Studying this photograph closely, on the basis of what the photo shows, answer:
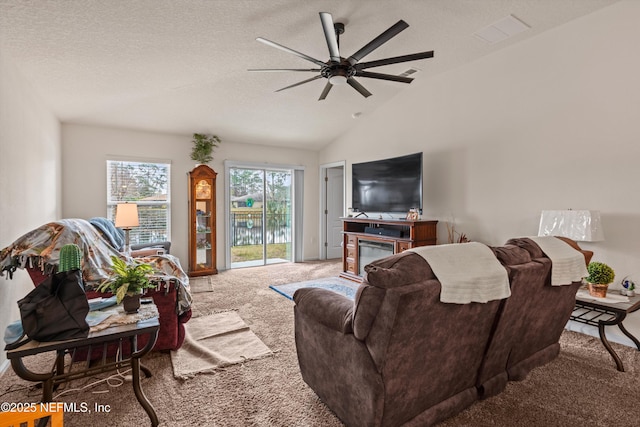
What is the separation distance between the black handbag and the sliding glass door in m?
4.38

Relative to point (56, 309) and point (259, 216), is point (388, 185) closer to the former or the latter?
point (259, 216)

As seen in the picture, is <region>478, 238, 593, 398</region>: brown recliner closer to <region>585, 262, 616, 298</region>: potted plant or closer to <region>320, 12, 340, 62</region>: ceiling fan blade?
<region>585, 262, 616, 298</region>: potted plant

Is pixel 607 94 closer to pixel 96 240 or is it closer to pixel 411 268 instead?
pixel 411 268

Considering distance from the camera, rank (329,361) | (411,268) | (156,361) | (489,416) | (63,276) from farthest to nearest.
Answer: (156,361) < (489,416) < (329,361) < (63,276) < (411,268)

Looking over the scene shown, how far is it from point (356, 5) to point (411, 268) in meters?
2.52

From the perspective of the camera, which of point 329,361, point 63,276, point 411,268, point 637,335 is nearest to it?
point 411,268

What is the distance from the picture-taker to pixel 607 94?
2.91 metres

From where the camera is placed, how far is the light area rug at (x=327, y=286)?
14.4 ft

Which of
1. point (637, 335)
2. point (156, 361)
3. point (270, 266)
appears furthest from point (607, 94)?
point (270, 266)

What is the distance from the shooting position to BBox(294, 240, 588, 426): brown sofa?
1.37m

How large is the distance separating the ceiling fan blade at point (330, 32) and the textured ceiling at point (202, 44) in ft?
2.03

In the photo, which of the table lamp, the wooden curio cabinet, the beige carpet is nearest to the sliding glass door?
the wooden curio cabinet

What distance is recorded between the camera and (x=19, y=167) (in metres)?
2.72

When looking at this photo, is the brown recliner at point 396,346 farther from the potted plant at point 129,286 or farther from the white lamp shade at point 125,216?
the white lamp shade at point 125,216
